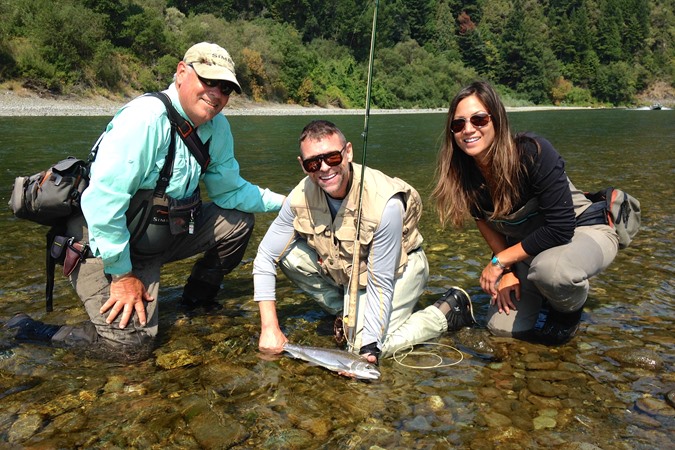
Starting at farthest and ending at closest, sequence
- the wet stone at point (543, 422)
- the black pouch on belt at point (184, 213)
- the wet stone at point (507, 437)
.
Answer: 1. the black pouch on belt at point (184, 213)
2. the wet stone at point (543, 422)
3. the wet stone at point (507, 437)

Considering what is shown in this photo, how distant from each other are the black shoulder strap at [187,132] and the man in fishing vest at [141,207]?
0.08ft

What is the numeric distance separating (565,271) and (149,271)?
2839 mm

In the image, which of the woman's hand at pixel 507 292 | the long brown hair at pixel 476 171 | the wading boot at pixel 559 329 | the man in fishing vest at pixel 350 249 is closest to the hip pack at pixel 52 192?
the man in fishing vest at pixel 350 249

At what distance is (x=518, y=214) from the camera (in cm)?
365

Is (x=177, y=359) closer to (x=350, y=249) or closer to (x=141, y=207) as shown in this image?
(x=141, y=207)

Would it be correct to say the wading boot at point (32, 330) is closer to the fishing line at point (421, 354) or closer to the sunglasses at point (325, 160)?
the sunglasses at point (325, 160)

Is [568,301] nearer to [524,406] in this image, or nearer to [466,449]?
[524,406]

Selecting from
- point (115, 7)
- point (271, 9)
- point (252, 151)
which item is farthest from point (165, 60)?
point (271, 9)

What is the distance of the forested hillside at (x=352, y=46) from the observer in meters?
40.5

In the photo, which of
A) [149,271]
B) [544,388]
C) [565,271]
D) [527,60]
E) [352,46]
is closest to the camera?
[544,388]

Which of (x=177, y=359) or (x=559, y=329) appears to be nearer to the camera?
(x=177, y=359)

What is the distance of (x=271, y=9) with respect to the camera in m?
85.2

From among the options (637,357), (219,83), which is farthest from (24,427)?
(637,357)

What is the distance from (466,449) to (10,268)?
16.3 ft
